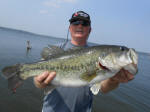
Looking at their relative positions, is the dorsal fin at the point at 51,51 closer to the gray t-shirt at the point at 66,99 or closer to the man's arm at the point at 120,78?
the gray t-shirt at the point at 66,99

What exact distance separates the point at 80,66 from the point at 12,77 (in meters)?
1.62

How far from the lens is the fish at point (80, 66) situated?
359cm

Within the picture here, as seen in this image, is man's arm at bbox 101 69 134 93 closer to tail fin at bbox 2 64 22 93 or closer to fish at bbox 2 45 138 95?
fish at bbox 2 45 138 95

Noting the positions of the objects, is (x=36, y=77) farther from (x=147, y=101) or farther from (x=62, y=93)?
(x=147, y=101)

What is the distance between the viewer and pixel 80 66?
379 cm

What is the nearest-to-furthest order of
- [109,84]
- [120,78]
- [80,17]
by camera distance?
[120,78], [109,84], [80,17]

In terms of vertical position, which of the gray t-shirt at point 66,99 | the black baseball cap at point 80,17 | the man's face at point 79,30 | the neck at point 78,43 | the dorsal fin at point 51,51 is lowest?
the gray t-shirt at point 66,99

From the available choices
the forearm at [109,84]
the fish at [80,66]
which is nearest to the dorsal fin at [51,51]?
the fish at [80,66]

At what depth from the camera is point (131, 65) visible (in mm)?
3396

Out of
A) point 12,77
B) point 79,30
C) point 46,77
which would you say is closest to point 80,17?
point 79,30

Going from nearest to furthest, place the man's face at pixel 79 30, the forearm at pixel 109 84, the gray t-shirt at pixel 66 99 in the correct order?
the gray t-shirt at pixel 66 99 → the forearm at pixel 109 84 → the man's face at pixel 79 30

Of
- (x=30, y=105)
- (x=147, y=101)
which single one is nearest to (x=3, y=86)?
(x=30, y=105)

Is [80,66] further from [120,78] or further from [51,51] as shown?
[120,78]

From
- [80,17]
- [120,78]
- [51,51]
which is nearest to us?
[120,78]
